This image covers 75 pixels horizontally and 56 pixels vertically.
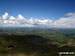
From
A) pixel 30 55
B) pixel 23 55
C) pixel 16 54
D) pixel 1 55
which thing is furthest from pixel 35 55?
pixel 1 55

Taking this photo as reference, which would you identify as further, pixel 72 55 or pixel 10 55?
pixel 10 55

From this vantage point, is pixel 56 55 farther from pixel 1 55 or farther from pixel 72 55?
pixel 1 55

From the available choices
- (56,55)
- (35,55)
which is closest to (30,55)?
(35,55)

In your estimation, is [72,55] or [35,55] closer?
Answer: [72,55]

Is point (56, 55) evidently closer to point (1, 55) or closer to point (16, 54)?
point (16, 54)

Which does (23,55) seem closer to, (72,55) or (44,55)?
(44,55)

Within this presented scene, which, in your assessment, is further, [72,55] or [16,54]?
[16,54]

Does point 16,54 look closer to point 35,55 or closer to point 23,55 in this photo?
point 23,55
